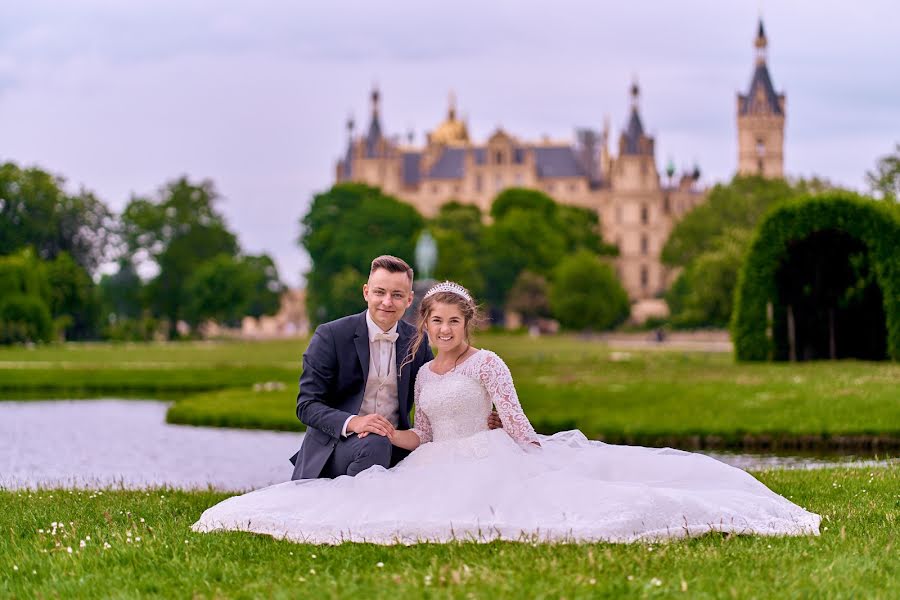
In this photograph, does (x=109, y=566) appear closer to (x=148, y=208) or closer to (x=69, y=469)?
(x=69, y=469)

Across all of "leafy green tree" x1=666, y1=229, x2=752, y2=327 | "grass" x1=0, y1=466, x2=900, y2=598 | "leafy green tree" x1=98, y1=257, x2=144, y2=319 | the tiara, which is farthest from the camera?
"leafy green tree" x1=98, y1=257, x2=144, y2=319

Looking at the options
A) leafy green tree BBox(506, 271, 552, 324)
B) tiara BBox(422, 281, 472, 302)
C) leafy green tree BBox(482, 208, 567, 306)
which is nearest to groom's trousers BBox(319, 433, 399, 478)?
tiara BBox(422, 281, 472, 302)

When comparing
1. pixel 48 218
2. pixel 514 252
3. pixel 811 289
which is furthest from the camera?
pixel 514 252

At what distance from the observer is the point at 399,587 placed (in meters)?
4.81

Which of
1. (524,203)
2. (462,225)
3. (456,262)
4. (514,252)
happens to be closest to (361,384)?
(456,262)

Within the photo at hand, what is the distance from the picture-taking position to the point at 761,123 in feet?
350

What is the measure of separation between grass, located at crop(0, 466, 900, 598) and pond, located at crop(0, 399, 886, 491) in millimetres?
3541

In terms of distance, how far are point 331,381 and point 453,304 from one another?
2.62ft

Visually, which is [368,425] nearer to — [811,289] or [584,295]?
[811,289]

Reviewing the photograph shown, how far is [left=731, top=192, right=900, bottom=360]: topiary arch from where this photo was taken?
24.9 m

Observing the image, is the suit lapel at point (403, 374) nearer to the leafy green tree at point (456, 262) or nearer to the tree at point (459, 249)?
the tree at point (459, 249)

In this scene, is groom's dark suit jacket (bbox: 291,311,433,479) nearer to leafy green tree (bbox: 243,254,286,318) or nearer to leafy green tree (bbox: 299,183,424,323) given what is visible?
leafy green tree (bbox: 299,183,424,323)

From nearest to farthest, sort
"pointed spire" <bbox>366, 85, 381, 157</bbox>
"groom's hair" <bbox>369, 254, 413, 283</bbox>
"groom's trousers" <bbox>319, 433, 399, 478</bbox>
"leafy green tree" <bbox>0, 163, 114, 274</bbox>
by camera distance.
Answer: "groom's trousers" <bbox>319, 433, 399, 478</bbox>
"groom's hair" <bbox>369, 254, 413, 283</bbox>
"leafy green tree" <bbox>0, 163, 114, 274</bbox>
"pointed spire" <bbox>366, 85, 381, 157</bbox>

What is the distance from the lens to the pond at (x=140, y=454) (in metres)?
11.5
